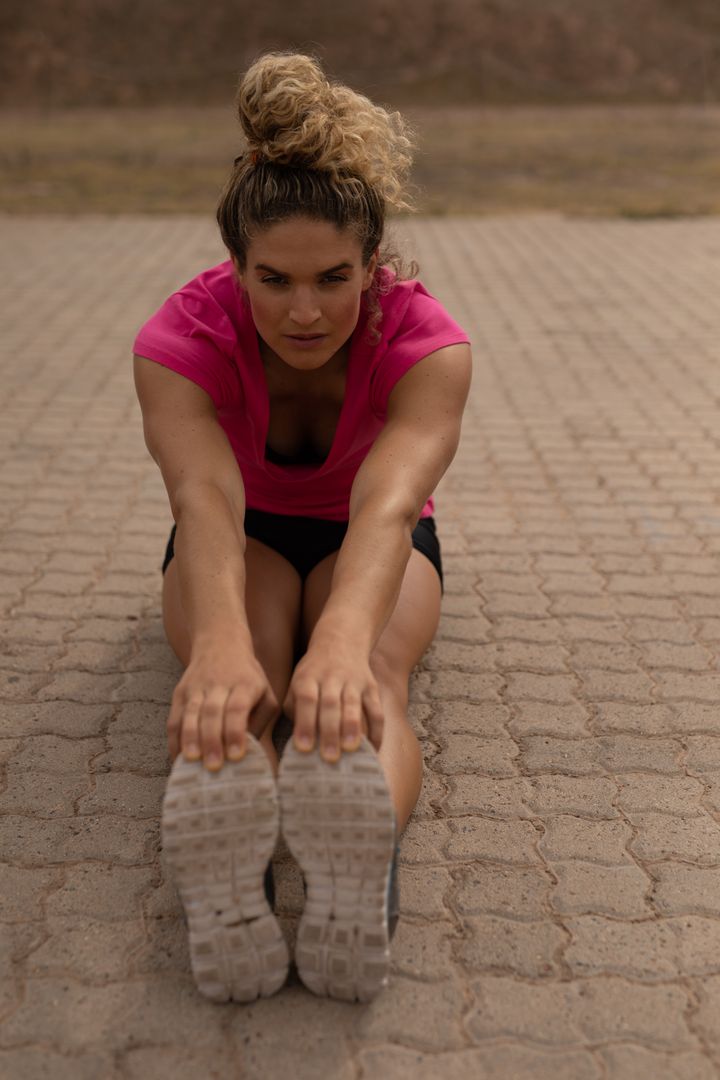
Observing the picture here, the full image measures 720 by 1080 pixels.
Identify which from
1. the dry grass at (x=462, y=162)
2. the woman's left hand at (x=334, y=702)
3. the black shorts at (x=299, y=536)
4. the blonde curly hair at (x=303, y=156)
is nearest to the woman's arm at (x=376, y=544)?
the woman's left hand at (x=334, y=702)

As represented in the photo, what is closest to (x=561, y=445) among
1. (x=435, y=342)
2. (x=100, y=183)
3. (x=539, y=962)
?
(x=435, y=342)

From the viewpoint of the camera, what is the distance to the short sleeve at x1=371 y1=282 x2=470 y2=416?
2.64 metres

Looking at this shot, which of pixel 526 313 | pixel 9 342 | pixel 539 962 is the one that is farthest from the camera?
pixel 526 313

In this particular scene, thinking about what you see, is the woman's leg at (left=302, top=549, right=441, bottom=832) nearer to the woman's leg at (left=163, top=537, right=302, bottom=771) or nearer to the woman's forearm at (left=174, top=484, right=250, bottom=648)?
the woman's leg at (left=163, top=537, right=302, bottom=771)

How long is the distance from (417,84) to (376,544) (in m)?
32.6

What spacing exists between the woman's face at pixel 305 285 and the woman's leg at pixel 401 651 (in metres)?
0.61

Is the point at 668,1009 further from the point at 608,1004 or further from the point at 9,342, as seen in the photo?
the point at 9,342

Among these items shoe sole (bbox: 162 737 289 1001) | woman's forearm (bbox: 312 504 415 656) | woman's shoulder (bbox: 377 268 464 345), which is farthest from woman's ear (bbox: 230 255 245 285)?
shoe sole (bbox: 162 737 289 1001)

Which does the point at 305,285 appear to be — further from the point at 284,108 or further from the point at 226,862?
the point at 226,862

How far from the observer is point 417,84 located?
32.3m

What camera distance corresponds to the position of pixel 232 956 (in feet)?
6.39

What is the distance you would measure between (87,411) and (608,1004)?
4366 mm

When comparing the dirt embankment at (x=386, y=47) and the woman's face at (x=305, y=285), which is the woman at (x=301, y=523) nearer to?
the woman's face at (x=305, y=285)

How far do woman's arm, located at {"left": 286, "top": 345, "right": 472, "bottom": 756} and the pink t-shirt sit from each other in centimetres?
7
